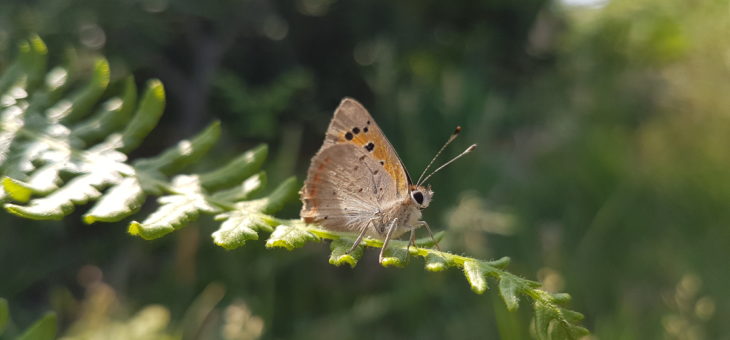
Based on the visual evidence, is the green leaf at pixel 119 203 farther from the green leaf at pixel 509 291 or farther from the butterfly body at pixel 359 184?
the green leaf at pixel 509 291

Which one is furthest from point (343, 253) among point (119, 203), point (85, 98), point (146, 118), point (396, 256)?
point (85, 98)

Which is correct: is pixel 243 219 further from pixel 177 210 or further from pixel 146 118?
pixel 146 118

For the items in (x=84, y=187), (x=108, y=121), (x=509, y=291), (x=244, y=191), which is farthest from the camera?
(x=108, y=121)

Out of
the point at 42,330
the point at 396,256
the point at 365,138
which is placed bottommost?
the point at 42,330

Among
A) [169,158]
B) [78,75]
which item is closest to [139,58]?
[78,75]

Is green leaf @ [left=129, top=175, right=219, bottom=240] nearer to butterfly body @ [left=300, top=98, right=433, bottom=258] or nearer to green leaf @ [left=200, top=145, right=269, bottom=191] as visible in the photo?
green leaf @ [left=200, top=145, right=269, bottom=191]

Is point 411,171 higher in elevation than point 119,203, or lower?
lower
